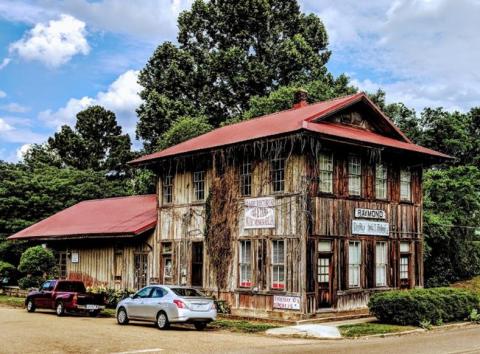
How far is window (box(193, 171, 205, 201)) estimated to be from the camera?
93.3 ft

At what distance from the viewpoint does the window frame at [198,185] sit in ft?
93.2

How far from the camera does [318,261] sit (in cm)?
2416

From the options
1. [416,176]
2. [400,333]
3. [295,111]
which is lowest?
[400,333]

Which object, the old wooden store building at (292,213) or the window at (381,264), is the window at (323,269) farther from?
the window at (381,264)

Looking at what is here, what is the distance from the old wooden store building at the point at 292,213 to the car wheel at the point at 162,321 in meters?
4.55

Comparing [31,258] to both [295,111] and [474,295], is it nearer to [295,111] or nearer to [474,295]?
[295,111]

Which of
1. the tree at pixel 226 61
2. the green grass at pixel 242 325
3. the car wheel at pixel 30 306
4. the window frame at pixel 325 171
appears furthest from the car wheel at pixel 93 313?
the tree at pixel 226 61

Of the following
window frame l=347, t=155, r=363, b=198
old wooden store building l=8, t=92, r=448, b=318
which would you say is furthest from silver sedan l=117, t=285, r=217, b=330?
window frame l=347, t=155, r=363, b=198

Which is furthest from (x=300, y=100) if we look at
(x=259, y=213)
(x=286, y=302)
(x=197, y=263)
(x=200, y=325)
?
(x=200, y=325)

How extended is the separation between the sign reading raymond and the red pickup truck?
6.86 m

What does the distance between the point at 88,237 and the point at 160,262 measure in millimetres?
4808

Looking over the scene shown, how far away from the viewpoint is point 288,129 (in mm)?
23891

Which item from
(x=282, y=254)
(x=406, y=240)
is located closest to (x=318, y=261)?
(x=282, y=254)

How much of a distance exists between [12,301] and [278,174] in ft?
53.3
